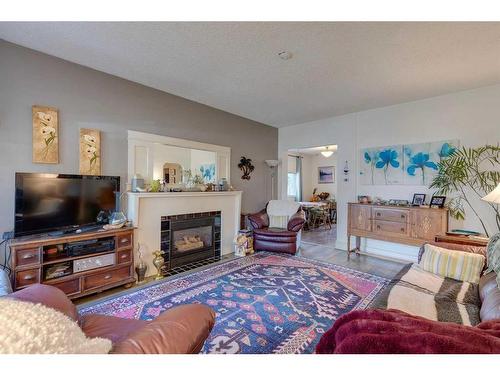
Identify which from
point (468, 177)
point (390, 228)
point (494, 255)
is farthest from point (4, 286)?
point (468, 177)

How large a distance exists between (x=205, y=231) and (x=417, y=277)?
289cm

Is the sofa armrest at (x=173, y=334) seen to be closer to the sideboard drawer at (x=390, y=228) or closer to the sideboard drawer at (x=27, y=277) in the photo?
the sideboard drawer at (x=27, y=277)

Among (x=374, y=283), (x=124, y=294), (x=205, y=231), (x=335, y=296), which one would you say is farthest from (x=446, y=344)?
(x=205, y=231)

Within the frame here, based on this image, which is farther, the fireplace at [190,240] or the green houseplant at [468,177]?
the fireplace at [190,240]

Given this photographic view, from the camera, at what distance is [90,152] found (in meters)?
2.72

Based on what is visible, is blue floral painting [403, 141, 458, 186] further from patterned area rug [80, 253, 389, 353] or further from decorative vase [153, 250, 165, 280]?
decorative vase [153, 250, 165, 280]

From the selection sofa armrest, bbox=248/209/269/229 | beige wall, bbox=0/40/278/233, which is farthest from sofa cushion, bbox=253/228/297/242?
beige wall, bbox=0/40/278/233

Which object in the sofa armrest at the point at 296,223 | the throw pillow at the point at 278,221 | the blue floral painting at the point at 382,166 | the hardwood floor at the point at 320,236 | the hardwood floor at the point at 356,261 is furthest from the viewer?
the hardwood floor at the point at 320,236

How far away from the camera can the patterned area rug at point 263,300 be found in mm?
1747

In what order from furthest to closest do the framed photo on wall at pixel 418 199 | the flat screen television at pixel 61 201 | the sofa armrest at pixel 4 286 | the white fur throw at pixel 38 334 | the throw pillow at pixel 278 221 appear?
1. the throw pillow at pixel 278 221
2. the framed photo on wall at pixel 418 199
3. the flat screen television at pixel 61 201
4. the sofa armrest at pixel 4 286
5. the white fur throw at pixel 38 334

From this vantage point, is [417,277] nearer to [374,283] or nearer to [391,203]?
[374,283]

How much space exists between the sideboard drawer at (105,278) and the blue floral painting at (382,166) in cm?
396

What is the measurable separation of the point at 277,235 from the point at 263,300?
1693mm

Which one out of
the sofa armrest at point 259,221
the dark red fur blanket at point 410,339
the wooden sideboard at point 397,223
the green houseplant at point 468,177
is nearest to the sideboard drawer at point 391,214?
the wooden sideboard at point 397,223
